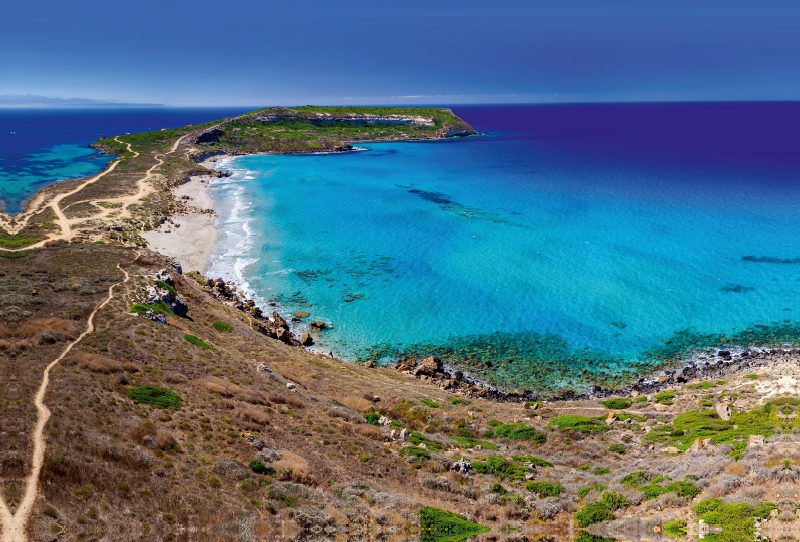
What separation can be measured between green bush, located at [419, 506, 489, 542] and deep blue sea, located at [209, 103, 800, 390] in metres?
21.5

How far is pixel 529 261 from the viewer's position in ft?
207

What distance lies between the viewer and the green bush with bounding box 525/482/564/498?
20750 mm

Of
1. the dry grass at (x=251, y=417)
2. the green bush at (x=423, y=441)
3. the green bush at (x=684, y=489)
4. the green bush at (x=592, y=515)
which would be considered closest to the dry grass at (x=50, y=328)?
the dry grass at (x=251, y=417)

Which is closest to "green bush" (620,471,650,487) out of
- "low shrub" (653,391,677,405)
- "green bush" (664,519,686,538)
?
"green bush" (664,519,686,538)

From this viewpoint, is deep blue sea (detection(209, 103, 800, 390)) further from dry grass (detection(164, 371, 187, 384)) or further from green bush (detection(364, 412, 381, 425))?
dry grass (detection(164, 371, 187, 384))

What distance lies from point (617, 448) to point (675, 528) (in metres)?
10.9

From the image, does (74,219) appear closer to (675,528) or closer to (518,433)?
(518,433)

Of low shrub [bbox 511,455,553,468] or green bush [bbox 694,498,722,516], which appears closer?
green bush [bbox 694,498,722,516]

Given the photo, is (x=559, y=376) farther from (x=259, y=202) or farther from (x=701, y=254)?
(x=259, y=202)

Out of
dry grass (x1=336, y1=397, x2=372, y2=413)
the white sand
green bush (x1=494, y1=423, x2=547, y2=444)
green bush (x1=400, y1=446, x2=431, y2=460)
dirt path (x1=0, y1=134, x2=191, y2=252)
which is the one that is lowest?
green bush (x1=494, y1=423, x2=547, y2=444)

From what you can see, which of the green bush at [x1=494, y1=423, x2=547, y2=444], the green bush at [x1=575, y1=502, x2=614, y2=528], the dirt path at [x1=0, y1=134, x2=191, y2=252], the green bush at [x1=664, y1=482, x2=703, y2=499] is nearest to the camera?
the green bush at [x1=664, y1=482, x2=703, y2=499]

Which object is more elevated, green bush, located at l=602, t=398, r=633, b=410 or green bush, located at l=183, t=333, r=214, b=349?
green bush, located at l=183, t=333, r=214, b=349

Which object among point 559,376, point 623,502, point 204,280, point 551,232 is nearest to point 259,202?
point 204,280

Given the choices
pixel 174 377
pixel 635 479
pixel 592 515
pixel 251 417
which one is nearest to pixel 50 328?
pixel 174 377
